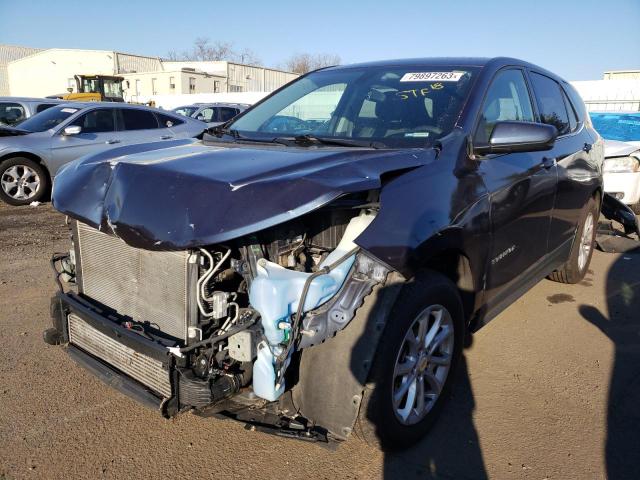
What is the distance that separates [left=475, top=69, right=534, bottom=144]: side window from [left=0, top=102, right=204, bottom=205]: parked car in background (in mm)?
6184

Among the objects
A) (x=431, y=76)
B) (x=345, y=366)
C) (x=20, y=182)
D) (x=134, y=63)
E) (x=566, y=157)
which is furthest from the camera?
(x=134, y=63)

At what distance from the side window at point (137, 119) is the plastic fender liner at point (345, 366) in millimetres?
8246

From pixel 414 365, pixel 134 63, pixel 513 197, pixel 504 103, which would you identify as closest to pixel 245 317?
pixel 414 365

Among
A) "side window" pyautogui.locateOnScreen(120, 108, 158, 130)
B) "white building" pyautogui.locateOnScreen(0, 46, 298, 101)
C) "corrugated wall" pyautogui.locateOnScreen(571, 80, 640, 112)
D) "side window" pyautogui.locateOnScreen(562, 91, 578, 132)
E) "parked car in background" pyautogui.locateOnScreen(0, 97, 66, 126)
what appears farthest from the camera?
"white building" pyautogui.locateOnScreen(0, 46, 298, 101)

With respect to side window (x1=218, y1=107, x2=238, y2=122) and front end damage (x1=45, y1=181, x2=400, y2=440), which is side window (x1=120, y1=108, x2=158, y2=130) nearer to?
front end damage (x1=45, y1=181, x2=400, y2=440)

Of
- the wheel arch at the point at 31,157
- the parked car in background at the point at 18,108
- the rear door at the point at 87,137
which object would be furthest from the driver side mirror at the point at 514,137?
the parked car in background at the point at 18,108

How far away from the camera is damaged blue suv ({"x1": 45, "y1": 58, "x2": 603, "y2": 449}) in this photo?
2.14 metres

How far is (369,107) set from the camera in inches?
131

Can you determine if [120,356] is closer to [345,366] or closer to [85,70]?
[345,366]

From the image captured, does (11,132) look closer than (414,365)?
No

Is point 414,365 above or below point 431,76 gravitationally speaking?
below

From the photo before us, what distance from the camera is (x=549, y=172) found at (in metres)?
3.57

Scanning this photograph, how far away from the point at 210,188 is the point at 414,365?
1.31 meters

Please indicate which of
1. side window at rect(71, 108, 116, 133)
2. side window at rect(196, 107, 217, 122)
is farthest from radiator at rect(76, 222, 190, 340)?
side window at rect(196, 107, 217, 122)
